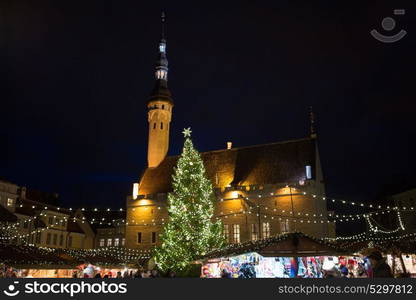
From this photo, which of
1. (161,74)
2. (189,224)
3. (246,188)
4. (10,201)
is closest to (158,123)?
(161,74)

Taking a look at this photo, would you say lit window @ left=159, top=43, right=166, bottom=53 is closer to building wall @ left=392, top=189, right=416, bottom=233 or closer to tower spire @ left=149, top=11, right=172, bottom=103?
tower spire @ left=149, top=11, right=172, bottom=103

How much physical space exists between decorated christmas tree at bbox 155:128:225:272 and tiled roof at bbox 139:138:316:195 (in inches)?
371

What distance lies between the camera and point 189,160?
27.8 meters

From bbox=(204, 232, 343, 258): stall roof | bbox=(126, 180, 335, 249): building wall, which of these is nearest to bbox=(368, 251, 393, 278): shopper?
bbox=(204, 232, 343, 258): stall roof

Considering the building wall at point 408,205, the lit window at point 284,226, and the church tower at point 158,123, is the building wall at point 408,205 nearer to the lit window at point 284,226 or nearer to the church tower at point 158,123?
the lit window at point 284,226

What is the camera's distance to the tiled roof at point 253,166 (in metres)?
35.2

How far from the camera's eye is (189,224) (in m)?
26.3

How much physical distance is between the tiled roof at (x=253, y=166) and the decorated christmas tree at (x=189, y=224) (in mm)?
9413

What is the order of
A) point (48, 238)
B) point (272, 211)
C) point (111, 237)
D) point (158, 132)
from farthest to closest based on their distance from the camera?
point (111, 237), point (158, 132), point (48, 238), point (272, 211)

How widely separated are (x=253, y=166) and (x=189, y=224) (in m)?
12.7

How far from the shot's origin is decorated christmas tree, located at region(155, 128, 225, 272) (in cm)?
2556

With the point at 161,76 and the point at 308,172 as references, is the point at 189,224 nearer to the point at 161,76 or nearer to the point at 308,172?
the point at 308,172

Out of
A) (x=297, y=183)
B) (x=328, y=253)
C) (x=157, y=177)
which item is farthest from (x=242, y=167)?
(x=328, y=253)

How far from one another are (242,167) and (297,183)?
21.2ft
